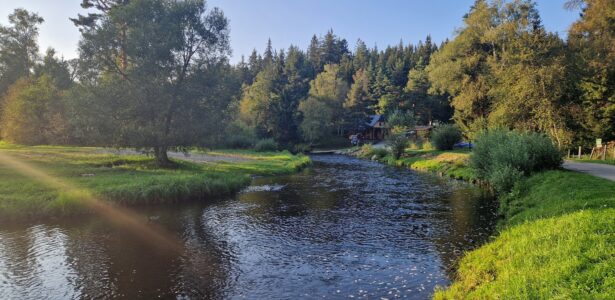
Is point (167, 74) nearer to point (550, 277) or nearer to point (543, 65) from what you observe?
point (550, 277)

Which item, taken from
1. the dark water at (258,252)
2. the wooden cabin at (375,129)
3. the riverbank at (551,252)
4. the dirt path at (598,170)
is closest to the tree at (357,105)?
the wooden cabin at (375,129)

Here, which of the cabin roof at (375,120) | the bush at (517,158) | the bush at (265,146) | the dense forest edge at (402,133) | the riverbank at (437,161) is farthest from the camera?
the cabin roof at (375,120)

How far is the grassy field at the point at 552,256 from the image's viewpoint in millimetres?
8008

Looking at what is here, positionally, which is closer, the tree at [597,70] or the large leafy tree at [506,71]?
the tree at [597,70]

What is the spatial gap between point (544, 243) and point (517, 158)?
15467 mm

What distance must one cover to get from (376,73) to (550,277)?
136 m

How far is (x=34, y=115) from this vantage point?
59.4 metres

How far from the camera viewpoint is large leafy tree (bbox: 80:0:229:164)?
110 feet

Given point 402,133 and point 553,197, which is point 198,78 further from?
point 402,133

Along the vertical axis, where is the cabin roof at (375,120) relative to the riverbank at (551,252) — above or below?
above

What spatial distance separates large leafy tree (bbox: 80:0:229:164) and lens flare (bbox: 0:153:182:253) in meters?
7.28

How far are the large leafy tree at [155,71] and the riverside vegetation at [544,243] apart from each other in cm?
2637

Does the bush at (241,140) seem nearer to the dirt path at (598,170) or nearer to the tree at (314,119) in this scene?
the tree at (314,119)

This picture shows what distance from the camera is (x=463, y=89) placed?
198ft
